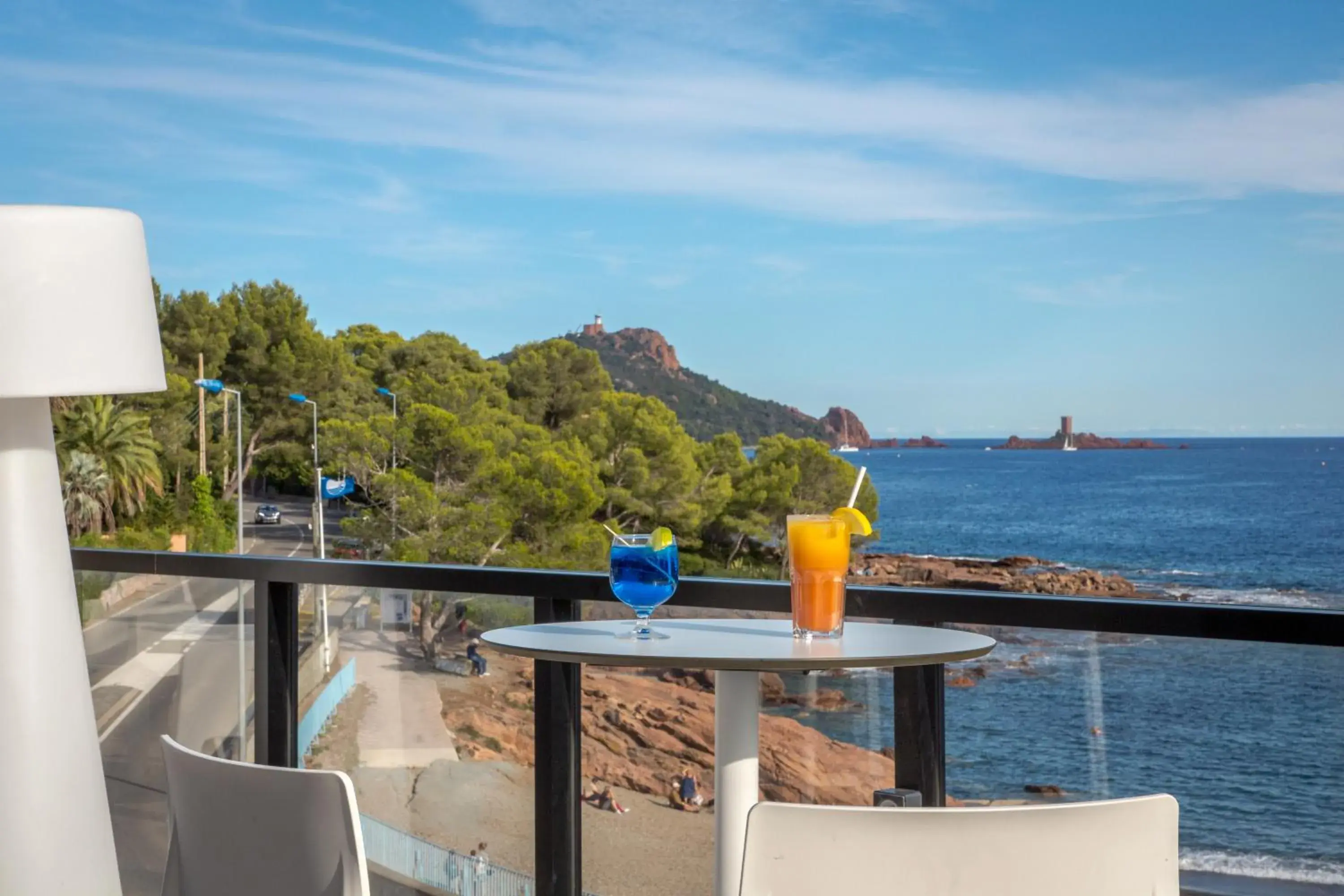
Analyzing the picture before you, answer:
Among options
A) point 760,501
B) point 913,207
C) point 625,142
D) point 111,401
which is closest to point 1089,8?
point 913,207

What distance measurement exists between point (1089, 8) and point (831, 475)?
18.3 m

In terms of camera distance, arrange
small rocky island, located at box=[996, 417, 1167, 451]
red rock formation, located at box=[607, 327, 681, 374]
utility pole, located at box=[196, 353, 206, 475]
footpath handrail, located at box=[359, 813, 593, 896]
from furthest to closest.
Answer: small rocky island, located at box=[996, 417, 1167, 451], red rock formation, located at box=[607, 327, 681, 374], utility pole, located at box=[196, 353, 206, 475], footpath handrail, located at box=[359, 813, 593, 896]

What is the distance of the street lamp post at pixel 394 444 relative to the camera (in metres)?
35.6

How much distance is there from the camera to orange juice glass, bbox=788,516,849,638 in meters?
1.65

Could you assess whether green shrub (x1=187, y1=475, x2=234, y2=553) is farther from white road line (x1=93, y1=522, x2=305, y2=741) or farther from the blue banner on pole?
white road line (x1=93, y1=522, x2=305, y2=741)

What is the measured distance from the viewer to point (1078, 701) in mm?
2043

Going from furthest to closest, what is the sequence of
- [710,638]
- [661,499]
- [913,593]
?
[661,499], [913,593], [710,638]

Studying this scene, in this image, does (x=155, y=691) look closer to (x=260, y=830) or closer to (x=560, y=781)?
(x=560, y=781)

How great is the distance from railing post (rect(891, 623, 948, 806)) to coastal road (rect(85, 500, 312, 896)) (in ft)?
4.96

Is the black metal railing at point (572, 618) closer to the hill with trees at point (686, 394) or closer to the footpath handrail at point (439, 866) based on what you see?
the footpath handrail at point (439, 866)

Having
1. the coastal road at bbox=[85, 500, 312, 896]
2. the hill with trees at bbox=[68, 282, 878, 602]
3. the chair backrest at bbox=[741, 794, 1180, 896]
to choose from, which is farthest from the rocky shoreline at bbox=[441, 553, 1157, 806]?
the hill with trees at bbox=[68, 282, 878, 602]

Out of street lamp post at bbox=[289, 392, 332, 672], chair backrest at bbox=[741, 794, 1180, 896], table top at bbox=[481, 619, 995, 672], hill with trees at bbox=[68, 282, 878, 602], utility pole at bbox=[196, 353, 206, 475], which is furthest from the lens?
utility pole at bbox=[196, 353, 206, 475]

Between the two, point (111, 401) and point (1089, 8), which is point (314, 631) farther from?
point (1089, 8)

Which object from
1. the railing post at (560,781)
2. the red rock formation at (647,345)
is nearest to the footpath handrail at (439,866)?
the railing post at (560,781)
